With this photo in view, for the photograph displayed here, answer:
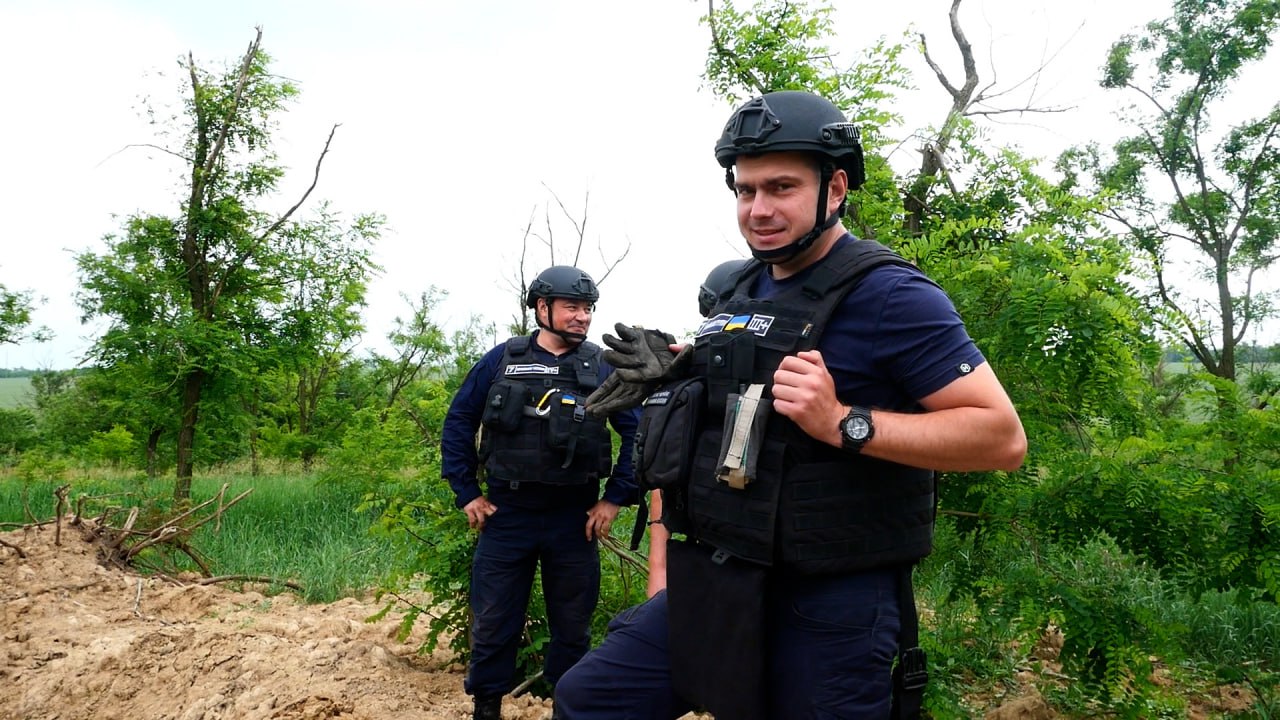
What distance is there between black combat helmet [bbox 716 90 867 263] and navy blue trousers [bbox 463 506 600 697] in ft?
8.32

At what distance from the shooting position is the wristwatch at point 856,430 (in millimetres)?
1725

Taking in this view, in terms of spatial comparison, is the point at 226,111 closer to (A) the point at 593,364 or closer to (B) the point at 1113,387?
(A) the point at 593,364

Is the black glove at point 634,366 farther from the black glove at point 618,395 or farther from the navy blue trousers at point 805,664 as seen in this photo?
the navy blue trousers at point 805,664

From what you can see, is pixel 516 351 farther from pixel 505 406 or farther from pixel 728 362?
pixel 728 362

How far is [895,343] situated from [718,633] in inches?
30.9

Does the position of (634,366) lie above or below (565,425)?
above

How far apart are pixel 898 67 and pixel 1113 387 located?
4.22 meters

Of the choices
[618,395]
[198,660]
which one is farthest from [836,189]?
[198,660]

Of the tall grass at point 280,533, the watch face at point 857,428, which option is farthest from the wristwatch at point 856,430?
the tall grass at point 280,533

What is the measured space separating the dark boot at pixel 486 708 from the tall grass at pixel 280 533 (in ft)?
10.7

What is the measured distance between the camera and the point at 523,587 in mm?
4199

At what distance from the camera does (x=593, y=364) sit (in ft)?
14.5

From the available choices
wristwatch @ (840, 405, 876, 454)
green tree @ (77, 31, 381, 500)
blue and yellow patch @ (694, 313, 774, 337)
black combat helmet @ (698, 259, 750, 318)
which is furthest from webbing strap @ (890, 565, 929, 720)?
green tree @ (77, 31, 381, 500)

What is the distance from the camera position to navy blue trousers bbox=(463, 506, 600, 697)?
161 inches
